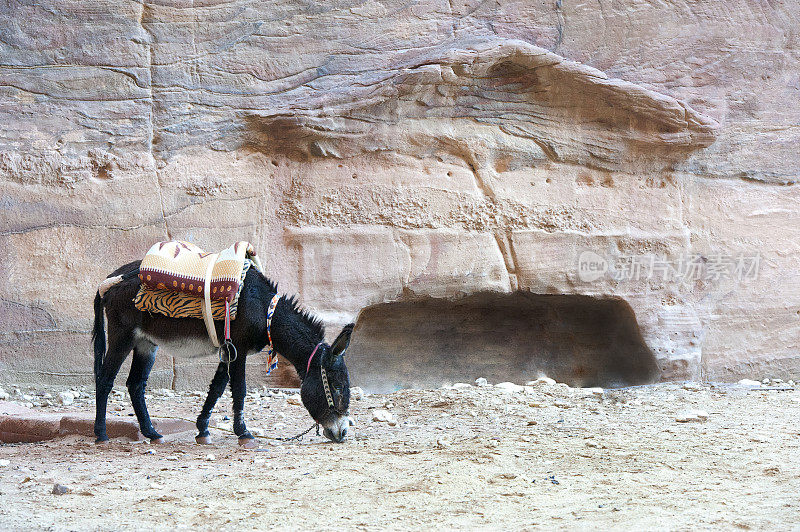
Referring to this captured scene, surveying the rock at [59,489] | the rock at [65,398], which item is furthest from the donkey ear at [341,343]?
the rock at [65,398]

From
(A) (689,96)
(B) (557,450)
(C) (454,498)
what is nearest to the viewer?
(C) (454,498)

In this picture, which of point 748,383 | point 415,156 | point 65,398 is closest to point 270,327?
point 65,398

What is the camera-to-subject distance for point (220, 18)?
691 cm

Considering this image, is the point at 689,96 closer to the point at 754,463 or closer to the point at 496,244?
the point at 496,244

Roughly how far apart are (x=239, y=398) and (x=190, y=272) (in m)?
0.82

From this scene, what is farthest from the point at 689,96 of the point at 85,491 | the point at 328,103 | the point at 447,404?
the point at 85,491

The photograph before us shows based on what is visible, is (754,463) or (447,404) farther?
(447,404)

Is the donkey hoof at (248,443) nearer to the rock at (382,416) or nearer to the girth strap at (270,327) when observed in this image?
the girth strap at (270,327)

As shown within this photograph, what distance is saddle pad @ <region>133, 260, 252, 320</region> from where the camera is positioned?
4430 mm

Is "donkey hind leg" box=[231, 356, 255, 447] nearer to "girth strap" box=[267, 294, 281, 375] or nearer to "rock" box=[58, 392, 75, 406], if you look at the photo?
"girth strap" box=[267, 294, 281, 375]

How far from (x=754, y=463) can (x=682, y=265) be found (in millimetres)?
4184

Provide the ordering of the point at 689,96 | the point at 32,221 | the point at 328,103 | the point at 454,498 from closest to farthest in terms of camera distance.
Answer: the point at 454,498 < the point at 32,221 < the point at 328,103 < the point at 689,96

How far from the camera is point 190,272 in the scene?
4.41 meters

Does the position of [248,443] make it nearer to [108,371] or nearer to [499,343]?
[108,371]
